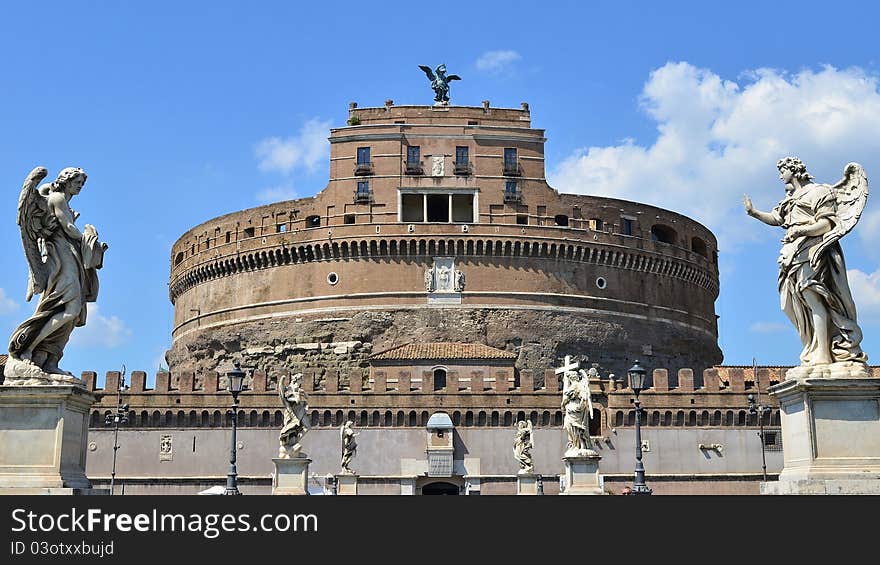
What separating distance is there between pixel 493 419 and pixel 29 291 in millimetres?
37332

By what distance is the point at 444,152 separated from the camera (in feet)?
185

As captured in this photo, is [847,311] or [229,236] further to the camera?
[229,236]

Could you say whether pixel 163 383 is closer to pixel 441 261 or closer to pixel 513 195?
pixel 441 261

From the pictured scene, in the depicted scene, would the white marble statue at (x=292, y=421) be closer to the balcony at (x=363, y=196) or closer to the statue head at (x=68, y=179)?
the statue head at (x=68, y=179)

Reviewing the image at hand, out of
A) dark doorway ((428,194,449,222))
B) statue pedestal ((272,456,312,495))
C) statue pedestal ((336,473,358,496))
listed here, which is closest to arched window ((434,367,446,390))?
dark doorway ((428,194,449,222))

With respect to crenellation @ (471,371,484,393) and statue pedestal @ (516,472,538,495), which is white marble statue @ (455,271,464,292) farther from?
statue pedestal @ (516,472,538,495)

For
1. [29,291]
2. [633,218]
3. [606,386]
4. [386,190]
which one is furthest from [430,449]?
[29,291]

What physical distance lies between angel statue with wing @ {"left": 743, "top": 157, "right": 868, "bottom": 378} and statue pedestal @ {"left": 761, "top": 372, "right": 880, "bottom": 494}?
164 millimetres

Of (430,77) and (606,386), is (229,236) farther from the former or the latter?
(606,386)

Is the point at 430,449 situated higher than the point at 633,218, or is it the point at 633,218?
the point at 633,218

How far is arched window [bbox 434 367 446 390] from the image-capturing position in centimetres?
4928

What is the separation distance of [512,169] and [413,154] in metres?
5.78

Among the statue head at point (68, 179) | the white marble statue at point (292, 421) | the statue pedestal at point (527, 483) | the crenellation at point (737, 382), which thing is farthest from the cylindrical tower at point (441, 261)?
the statue head at point (68, 179)
